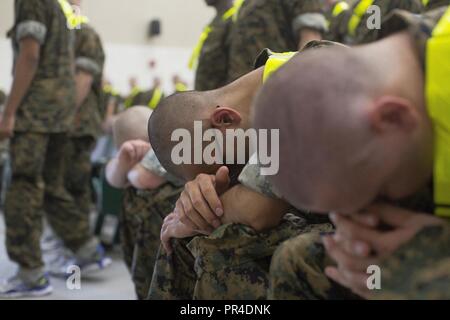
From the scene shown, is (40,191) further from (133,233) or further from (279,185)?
(279,185)

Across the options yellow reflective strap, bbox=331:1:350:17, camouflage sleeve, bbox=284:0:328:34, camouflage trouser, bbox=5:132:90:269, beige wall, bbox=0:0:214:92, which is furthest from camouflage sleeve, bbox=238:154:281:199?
beige wall, bbox=0:0:214:92

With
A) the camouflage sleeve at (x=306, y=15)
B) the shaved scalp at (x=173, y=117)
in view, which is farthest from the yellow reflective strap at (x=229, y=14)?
the shaved scalp at (x=173, y=117)

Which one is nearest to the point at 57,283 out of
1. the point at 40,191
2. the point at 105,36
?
the point at 40,191

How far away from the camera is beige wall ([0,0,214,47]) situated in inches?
232

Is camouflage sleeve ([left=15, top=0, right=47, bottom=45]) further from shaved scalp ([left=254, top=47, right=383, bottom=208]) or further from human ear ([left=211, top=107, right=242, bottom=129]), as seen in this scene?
shaved scalp ([left=254, top=47, right=383, bottom=208])

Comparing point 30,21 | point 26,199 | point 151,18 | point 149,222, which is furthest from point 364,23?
point 151,18

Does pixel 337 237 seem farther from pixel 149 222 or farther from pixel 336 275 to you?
pixel 149 222

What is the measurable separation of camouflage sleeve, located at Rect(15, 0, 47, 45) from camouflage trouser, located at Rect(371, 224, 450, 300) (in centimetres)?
164

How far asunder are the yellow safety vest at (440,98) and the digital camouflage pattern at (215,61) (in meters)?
1.51

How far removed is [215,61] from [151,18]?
171 inches

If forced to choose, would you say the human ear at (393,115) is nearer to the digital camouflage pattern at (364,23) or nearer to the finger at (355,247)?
the finger at (355,247)

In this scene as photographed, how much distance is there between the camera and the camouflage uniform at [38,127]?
185 cm

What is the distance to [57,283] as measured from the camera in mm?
2014
